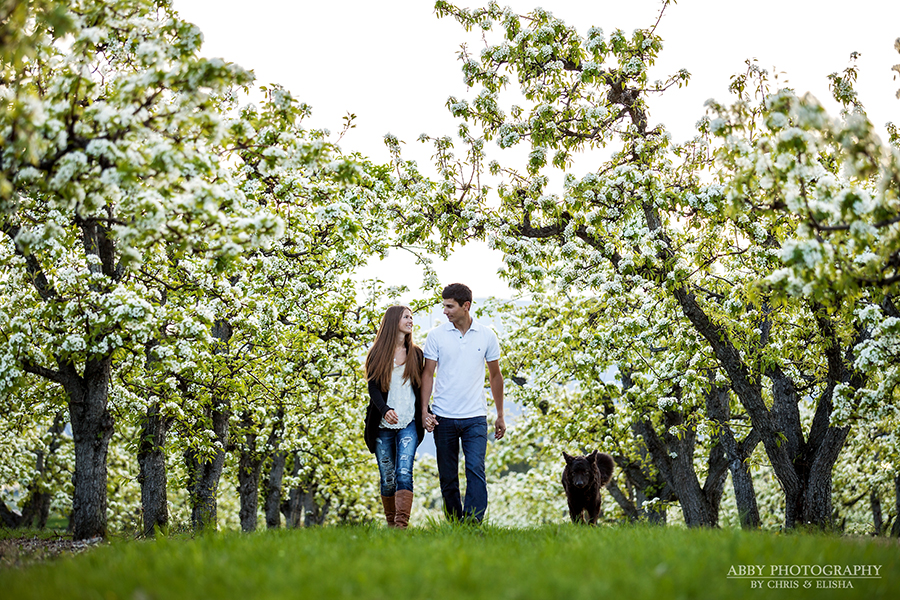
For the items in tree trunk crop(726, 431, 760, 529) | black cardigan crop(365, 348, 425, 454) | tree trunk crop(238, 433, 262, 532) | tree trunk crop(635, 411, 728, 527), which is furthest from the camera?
tree trunk crop(238, 433, 262, 532)

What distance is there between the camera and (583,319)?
15078 mm

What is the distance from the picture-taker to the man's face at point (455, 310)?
779cm

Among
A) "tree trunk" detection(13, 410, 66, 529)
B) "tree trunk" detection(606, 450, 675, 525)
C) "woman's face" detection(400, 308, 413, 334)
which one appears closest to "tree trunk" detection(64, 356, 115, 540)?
"woman's face" detection(400, 308, 413, 334)

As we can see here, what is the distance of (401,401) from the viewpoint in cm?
783

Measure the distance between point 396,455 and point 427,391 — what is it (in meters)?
0.82

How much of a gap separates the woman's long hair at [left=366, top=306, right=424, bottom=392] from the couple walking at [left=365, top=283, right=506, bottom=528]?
0.04ft

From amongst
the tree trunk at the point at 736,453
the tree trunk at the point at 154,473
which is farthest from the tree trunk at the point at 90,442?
the tree trunk at the point at 736,453

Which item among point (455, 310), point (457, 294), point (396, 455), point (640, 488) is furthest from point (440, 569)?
point (640, 488)

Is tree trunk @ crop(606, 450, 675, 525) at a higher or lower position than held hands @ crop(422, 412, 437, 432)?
lower

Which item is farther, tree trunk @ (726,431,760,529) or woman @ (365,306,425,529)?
tree trunk @ (726,431,760,529)

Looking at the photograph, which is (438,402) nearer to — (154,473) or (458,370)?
(458,370)

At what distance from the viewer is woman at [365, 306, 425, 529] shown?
7.68m

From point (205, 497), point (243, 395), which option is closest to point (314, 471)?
point (205, 497)

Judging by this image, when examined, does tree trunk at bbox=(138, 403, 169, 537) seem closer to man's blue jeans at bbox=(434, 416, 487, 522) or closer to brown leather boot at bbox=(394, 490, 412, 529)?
brown leather boot at bbox=(394, 490, 412, 529)
